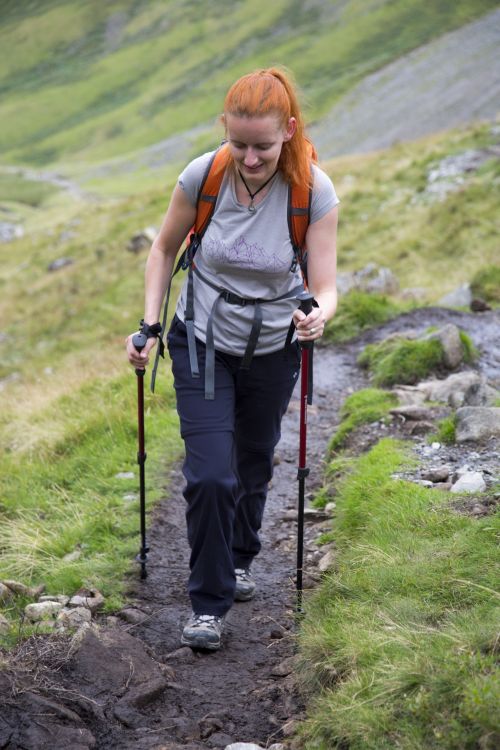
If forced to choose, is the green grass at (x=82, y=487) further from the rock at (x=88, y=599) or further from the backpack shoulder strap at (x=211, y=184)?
the backpack shoulder strap at (x=211, y=184)

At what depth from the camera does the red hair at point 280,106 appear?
4.46 metres

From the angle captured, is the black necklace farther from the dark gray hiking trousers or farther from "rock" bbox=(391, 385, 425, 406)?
"rock" bbox=(391, 385, 425, 406)

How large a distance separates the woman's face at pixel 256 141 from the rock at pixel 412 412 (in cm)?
391

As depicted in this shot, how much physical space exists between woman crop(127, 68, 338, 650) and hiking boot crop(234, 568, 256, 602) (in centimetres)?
64

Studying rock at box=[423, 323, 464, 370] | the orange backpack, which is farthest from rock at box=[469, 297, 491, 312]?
the orange backpack

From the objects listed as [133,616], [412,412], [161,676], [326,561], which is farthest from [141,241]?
[161,676]

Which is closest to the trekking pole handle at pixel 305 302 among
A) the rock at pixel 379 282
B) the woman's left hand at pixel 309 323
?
the woman's left hand at pixel 309 323

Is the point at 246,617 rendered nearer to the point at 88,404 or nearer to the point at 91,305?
the point at 88,404

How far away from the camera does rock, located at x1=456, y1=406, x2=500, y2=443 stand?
689cm

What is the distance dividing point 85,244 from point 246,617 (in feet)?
107

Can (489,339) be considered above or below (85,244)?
above

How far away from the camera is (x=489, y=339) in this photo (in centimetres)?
1092

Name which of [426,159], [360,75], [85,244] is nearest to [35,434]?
[426,159]

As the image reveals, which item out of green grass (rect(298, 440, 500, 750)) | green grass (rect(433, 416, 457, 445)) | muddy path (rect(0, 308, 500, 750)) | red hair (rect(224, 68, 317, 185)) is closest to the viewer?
green grass (rect(298, 440, 500, 750))
